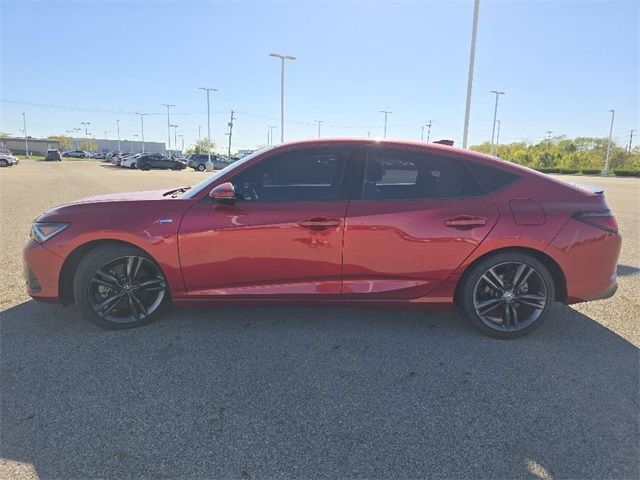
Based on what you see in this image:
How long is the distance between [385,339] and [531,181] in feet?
5.76

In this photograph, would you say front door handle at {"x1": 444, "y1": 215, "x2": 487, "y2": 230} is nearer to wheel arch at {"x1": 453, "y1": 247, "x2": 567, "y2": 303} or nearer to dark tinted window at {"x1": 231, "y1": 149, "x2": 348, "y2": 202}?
wheel arch at {"x1": 453, "y1": 247, "x2": 567, "y2": 303}

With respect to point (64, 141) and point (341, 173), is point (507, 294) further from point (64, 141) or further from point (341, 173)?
point (64, 141)

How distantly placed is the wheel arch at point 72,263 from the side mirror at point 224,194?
70cm

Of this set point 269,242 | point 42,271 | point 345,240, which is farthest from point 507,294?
point 42,271

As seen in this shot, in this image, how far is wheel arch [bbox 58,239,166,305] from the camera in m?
3.49

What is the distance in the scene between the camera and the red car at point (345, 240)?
11.2ft

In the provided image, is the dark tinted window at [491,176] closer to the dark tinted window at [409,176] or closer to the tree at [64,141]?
the dark tinted window at [409,176]

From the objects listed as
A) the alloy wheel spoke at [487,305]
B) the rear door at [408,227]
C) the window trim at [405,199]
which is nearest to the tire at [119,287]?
the rear door at [408,227]

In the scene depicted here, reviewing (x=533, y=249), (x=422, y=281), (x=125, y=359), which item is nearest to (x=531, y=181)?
(x=533, y=249)

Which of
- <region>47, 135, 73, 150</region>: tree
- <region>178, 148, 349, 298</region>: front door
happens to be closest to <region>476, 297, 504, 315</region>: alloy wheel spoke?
<region>178, 148, 349, 298</region>: front door

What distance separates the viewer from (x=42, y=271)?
3.50 meters

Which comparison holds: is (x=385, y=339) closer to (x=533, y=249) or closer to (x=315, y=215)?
(x=315, y=215)

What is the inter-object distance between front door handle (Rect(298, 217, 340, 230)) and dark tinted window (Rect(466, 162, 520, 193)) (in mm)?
1227

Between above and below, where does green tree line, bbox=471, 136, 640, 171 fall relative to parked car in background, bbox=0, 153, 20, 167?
above
